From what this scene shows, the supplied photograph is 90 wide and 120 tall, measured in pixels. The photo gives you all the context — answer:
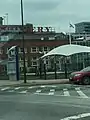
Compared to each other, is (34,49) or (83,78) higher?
(34,49)

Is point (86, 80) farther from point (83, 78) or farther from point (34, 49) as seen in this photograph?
point (34, 49)

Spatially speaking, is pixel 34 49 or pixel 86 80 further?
pixel 34 49

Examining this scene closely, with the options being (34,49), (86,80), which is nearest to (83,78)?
(86,80)

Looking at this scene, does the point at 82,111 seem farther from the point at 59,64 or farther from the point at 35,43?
the point at 35,43

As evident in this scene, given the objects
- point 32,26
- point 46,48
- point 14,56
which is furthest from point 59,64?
point 32,26

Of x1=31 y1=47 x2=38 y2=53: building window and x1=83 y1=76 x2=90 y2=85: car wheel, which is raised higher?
x1=31 y1=47 x2=38 y2=53: building window

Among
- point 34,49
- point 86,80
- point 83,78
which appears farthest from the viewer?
point 34,49

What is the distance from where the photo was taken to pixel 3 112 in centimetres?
1453

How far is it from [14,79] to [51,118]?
28409 millimetres

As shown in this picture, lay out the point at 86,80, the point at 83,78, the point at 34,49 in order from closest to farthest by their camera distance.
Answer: the point at 83,78
the point at 86,80
the point at 34,49

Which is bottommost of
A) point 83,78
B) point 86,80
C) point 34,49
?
point 86,80

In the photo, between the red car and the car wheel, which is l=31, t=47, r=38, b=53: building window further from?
the car wheel

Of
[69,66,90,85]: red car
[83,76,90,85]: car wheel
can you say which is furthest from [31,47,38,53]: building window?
[83,76,90,85]: car wheel

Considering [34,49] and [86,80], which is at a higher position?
[34,49]
